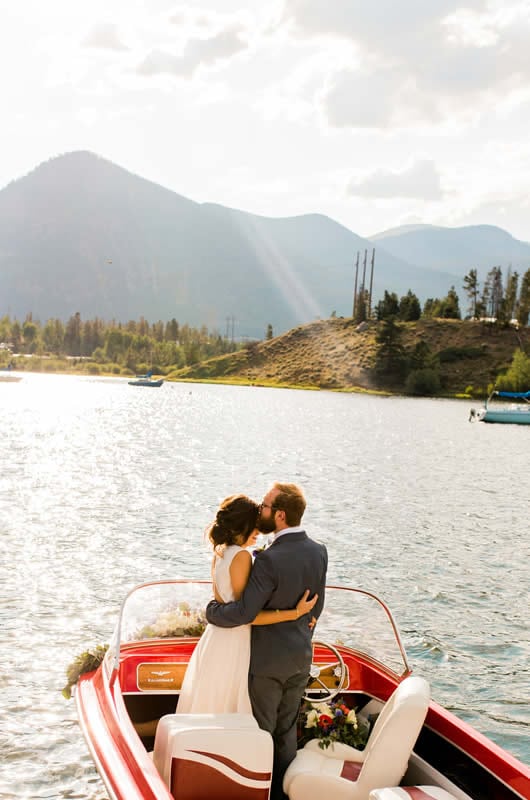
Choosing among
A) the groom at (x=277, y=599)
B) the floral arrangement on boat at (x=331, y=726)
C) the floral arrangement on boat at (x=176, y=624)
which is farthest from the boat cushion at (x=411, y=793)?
the floral arrangement on boat at (x=176, y=624)

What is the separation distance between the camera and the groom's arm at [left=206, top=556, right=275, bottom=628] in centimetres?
632

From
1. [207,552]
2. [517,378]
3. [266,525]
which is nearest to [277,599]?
[266,525]

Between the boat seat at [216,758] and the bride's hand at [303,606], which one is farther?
the bride's hand at [303,606]

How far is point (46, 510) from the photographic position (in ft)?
99.4

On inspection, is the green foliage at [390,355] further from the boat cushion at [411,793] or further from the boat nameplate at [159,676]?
the boat cushion at [411,793]

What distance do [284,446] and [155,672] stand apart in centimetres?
5362

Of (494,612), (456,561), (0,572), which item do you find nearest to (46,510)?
(0,572)

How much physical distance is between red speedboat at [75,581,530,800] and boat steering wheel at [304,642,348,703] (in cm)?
1

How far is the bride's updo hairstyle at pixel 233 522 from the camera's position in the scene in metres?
6.43

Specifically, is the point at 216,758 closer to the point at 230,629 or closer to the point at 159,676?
the point at 230,629

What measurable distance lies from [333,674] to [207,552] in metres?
16.6

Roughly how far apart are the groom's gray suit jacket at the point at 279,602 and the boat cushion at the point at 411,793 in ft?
3.57

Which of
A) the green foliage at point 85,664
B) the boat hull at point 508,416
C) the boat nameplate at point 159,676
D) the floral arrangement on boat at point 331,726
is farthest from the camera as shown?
the boat hull at point 508,416

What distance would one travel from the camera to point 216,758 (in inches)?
245
